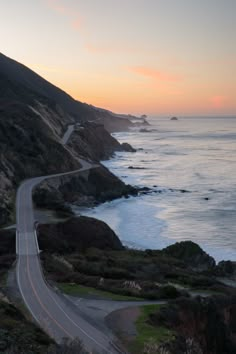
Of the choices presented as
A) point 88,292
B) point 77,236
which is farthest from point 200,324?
point 77,236

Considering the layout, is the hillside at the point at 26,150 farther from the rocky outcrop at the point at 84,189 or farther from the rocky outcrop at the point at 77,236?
the rocky outcrop at the point at 77,236

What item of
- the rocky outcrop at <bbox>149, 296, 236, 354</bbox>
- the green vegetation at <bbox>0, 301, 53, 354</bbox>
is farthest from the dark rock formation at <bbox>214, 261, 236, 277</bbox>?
the green vegetation at <bbox>0, 301, 53, 354</bbox>

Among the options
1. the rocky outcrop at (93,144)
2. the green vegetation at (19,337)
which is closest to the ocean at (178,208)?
the rocky outcrop at (93,144)

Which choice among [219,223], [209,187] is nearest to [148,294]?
[219,223]

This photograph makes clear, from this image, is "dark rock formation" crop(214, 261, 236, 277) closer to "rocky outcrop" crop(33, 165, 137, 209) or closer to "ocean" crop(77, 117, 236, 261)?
"ocean" crop(77, 117, 236, 261)

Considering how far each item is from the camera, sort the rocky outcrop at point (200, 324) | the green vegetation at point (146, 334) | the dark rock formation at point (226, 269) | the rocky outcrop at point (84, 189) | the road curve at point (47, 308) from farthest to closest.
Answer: the rocky outcrop at point (84, 189) → the dark rock formation at point (226, 269) → the road curve at point (47, 308) → the green vegetation at point (146, 334) → the rocky outcrop at point (200, 324)

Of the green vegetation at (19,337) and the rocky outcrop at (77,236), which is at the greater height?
the green vegetation at (19,337)

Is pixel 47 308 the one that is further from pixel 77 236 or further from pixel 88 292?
pixel 77 236
